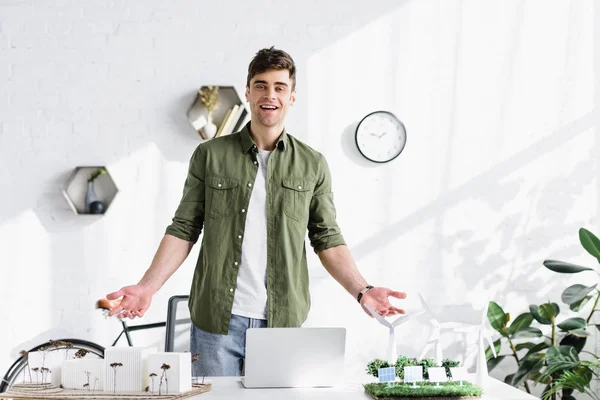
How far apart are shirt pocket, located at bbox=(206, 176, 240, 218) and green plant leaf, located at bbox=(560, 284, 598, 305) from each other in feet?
6.35

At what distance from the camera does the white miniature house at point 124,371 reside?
181cm

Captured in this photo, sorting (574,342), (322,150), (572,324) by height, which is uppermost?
(322,150)

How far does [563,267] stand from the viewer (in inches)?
141

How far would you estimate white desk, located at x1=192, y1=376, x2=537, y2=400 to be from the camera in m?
1.83

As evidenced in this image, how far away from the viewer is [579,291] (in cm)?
357

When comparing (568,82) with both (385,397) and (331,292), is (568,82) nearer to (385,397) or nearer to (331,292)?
(331,292)

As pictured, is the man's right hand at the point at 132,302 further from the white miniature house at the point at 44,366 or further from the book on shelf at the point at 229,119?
the book on shelf at the point at 229,119

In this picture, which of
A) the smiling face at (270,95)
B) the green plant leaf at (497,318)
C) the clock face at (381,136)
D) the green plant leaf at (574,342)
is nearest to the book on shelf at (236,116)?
the clock face at (381,136)

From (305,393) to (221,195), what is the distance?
787 millimetres

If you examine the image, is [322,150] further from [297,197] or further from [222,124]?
[297,197]

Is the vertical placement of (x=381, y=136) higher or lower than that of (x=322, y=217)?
higher

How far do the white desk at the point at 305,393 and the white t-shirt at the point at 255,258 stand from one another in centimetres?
32

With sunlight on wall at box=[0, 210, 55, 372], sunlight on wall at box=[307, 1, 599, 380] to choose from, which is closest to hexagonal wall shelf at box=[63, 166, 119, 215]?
sunlight on wall at box=[0, 210, 55, 372]

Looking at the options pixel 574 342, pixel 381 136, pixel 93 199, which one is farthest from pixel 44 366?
pixel 574 342
